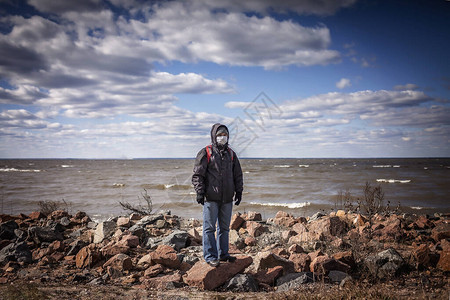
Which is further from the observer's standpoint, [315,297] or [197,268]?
[197,268]

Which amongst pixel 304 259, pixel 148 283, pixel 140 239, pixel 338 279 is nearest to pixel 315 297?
pixel 338 279

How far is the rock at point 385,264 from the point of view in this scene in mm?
3818

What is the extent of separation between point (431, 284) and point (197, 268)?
3.31 m

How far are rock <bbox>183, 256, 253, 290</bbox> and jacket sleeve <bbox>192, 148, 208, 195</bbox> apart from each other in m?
1.15

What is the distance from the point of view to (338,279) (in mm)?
3773

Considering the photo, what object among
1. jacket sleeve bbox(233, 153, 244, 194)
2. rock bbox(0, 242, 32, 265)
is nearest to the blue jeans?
jacket sleeve bbox(233, 153, 244, 194)

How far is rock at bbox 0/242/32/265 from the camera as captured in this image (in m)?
5.07

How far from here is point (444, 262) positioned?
3988mm

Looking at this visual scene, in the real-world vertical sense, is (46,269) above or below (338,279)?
below

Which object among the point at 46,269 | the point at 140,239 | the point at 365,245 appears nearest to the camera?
the point at 46,269

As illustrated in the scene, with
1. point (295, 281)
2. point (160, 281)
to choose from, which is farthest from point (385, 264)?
point (160, 281)

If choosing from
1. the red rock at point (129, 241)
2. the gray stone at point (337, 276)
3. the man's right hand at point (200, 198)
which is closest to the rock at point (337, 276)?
the gray stone at point (337, 276)

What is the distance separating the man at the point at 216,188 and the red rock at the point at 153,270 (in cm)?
91

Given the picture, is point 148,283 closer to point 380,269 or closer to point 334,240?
point 380,269
